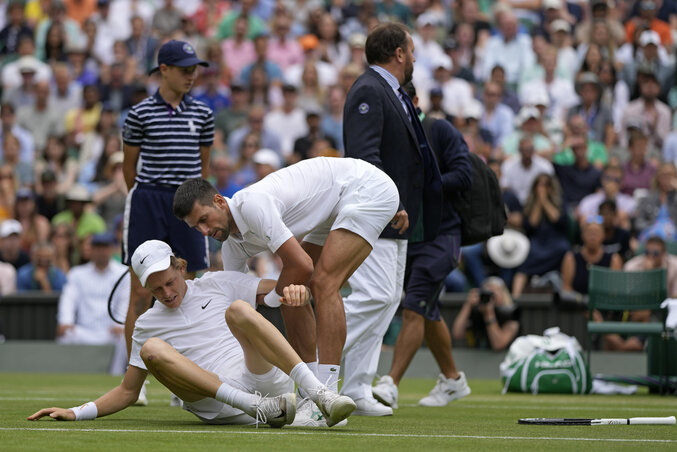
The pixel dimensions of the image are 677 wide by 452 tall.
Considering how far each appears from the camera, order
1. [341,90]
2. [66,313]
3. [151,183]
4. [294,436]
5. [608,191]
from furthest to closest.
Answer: [341,90]
[608,191]
[66,313]
[151,183]
[294,436]

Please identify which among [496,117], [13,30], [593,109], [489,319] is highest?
[13,30]

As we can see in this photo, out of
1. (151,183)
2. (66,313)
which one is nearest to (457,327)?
(66,313)

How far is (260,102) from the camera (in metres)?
18.8

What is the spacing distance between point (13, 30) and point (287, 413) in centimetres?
1618

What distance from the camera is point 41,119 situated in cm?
1917

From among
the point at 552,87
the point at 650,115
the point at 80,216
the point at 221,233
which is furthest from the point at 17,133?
the point at 221,233

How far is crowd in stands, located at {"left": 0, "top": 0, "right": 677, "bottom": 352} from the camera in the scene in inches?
604

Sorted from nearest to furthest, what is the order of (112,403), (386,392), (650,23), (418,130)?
Answer: (112,403), (418,130), (386,392), (650,23)

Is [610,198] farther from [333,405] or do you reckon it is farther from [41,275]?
[333,405]

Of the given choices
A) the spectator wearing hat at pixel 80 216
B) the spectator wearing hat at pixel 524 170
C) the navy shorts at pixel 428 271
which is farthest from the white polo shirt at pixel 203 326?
the spectator wearing hat at pixel 80 216

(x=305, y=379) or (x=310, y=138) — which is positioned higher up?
(x=310, y=138)

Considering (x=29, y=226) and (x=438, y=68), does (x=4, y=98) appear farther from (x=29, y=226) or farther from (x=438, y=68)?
(x=438, y=68)

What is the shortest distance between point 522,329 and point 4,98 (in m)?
9.87

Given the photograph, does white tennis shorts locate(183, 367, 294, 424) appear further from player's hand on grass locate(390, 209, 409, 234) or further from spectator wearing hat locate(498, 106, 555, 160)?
spectator wearing hat locate(498, 106, 555, 160)
